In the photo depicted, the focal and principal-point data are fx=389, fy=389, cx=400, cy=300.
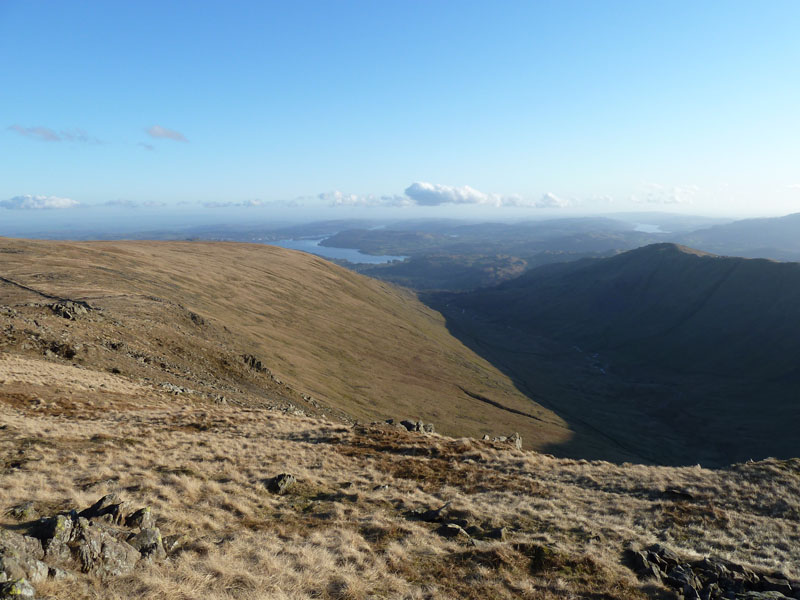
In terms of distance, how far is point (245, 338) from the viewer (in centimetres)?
6188

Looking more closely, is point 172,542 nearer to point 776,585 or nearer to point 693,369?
point 776,585

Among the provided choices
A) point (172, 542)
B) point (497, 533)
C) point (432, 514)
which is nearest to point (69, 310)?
point (172, 542)

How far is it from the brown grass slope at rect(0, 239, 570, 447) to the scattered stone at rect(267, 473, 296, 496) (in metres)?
23.1

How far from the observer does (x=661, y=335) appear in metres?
180

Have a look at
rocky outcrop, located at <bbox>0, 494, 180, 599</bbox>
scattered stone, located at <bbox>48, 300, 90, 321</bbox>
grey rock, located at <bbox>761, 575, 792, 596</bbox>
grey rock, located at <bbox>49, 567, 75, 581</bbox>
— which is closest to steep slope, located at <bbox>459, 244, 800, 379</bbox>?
grey rock, located at <bbox>761, 575, 792, 596</bbox>

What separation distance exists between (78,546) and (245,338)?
181ft

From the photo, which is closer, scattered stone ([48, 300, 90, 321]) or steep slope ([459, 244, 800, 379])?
scattered stone ([48, 300, 90, 321])

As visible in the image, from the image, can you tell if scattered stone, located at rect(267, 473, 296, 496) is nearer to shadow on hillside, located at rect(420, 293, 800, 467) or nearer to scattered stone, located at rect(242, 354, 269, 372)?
scattered stone, located at rect(242, 354, 269, 372)

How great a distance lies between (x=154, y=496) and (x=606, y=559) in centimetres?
1626

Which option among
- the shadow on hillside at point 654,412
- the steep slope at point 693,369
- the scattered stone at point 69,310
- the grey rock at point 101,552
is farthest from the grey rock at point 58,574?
the steep slope at point 693,369

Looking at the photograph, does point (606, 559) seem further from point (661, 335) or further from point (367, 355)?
point (661, 335)

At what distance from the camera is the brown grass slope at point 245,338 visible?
128 ft

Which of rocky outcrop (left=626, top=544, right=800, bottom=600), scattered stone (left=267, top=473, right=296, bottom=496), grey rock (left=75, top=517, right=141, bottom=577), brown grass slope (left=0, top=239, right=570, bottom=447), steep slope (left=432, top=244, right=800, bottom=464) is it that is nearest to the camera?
grey rock (left=75, top=517, right=141, bottom=577)

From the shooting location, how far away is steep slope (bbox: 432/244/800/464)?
9906 cm
